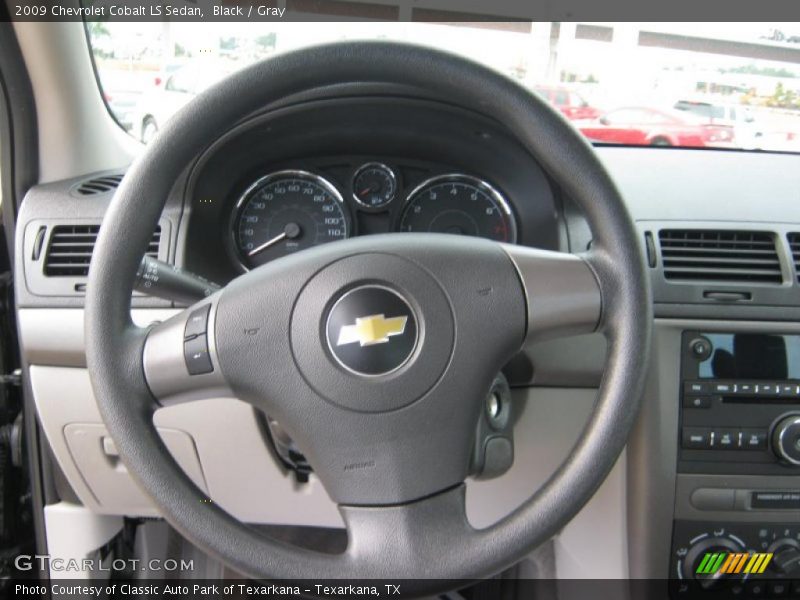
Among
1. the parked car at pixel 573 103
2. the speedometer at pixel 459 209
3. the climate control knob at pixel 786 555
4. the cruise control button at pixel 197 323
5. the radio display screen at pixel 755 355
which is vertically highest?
the parked car at pixel 573 103

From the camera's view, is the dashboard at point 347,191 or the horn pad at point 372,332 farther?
the dashboard at point 347,191

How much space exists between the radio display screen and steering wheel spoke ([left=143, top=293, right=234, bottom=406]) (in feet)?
2.80

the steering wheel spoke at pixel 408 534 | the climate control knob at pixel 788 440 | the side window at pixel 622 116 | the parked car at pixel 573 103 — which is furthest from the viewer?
A: the side window at pixel 622 116

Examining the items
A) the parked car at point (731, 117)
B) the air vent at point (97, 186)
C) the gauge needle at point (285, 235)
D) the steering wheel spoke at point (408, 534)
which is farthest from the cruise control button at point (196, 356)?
the parked car at point (731, 117)

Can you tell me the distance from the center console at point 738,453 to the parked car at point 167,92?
1.04m

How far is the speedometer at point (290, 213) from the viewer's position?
140 cm

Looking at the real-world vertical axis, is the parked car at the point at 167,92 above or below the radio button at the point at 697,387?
above

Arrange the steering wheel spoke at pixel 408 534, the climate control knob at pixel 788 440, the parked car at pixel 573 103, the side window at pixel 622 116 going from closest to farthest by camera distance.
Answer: the steering wheel spoke at pixel 408 534, the climate control knob at pixel 788 440, the parked car at pixel 573 103, the side window at pixel 622 116

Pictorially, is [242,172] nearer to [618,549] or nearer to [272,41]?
[272,41]

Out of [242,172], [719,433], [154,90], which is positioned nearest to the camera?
[719,433]

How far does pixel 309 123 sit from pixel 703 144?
0.87 meters

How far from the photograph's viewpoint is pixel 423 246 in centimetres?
93

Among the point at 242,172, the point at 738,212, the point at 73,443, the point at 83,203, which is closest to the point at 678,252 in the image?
the point at 738,212

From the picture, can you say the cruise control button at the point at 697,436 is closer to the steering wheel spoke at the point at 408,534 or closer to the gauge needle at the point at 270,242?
the steering wheel spoke at the point at 408,534
